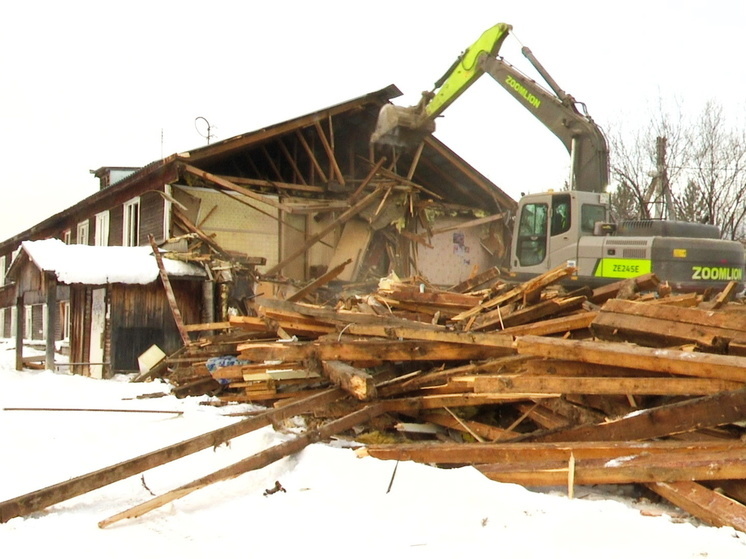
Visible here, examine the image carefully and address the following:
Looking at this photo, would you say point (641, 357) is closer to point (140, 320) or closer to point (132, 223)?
point (140, 320)

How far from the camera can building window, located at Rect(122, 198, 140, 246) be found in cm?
1878

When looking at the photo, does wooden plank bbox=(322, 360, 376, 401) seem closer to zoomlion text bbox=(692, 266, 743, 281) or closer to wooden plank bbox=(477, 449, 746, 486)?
wooden plank bbox=(477, 449, 746, 486)

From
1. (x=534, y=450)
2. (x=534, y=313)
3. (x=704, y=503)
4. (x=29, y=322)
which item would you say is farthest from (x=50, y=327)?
(x=29, y=322)

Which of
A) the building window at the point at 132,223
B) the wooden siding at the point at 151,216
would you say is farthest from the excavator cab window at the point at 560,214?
the building window at the point at 132,223

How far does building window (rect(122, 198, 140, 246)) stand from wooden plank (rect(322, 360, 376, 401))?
528 inches

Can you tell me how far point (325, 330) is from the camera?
7.73m

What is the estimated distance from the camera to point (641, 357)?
4.96m

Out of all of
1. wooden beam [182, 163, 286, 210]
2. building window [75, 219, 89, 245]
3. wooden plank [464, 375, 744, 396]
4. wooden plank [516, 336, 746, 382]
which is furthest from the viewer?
building window [75, 219, 89, 245]

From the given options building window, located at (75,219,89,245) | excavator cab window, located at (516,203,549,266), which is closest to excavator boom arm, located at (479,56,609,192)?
excavator cab window, located at (516,203,549,266)

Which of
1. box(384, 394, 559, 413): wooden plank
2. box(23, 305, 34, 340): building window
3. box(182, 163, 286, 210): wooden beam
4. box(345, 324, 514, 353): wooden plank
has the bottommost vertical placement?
box(23, 305, 34, 340): building window

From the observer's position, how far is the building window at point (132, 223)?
61.6 ft

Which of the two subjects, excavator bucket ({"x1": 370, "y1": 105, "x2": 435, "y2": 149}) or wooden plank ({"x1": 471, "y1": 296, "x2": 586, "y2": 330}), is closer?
wooden plank ({"x1": 471, "y1": 296, "x2": 586, "y2": 330})

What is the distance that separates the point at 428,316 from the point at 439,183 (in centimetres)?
1272

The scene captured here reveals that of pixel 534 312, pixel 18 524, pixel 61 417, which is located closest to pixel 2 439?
pixel 61 417
